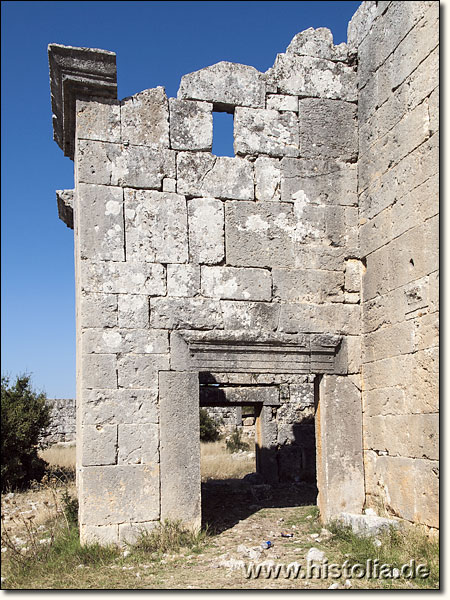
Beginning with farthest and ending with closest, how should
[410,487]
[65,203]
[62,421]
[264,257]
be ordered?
[62,421] < [65,203] < [264,257] < [410,487]

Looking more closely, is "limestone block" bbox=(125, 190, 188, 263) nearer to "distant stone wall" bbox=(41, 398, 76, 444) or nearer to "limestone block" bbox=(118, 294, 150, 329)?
"limestone block" bbox=(118, 294, 150, 329)

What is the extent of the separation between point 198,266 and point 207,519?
116 inches

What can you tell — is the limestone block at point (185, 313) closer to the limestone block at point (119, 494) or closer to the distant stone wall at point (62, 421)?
the limestone block at point (119, 494)

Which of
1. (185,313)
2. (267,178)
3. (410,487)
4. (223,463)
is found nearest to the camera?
(410,487)

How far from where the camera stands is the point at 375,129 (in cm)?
663

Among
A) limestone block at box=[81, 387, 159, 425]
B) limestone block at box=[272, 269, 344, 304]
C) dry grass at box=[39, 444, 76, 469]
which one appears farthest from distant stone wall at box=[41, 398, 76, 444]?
limestone block at box=[272, 269, 344, 304]

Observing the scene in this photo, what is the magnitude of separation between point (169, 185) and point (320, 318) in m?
2.15

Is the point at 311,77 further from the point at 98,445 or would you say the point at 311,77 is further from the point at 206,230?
the point at 98,445

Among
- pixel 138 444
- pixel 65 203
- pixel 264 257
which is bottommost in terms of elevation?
pixel 138 444

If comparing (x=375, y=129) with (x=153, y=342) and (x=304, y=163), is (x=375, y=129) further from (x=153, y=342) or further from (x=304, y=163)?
(x=153, y=342)

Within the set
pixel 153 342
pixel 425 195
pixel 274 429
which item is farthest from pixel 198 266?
pixel 274 429

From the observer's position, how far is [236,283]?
6531 millimetres

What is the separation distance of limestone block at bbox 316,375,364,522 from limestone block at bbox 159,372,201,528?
135 cm

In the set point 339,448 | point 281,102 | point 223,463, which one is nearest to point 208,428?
point 223,463
